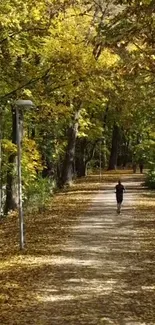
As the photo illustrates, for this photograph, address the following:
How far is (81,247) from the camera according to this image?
51.3 feet

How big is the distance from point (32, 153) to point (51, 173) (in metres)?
10.5

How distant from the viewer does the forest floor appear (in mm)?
9572

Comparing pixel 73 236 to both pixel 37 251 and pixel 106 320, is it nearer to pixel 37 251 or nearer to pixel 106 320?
pixel 37 251

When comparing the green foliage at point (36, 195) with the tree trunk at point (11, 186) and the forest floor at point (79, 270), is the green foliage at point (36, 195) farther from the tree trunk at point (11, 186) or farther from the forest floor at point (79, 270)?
the forest floor at point (79, 270)

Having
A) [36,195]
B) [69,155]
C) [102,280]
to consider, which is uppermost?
[69,155]

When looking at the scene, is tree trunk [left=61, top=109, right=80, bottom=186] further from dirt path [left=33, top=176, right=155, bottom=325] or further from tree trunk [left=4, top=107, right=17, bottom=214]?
dirt path [left=33, top=176, right=155, bottom=325]

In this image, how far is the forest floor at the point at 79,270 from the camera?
31.4 feet

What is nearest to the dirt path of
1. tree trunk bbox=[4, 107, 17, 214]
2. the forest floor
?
the forest floor

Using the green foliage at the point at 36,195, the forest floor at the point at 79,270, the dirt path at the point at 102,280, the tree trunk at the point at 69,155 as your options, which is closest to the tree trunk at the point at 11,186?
the green foliage at the point at 36,195

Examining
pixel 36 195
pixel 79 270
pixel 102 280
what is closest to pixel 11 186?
pixel 36 195

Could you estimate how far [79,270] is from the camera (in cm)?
1275

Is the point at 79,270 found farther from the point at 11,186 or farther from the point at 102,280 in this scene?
the point at 11,186

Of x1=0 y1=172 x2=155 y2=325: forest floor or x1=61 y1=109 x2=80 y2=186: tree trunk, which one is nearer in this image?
x1=0 y1=172 x2=155 y2=325: forest floor

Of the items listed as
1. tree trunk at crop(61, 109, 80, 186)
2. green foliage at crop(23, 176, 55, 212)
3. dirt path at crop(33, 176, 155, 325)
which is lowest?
dirt path at crop(33, 176, 155, 325)
